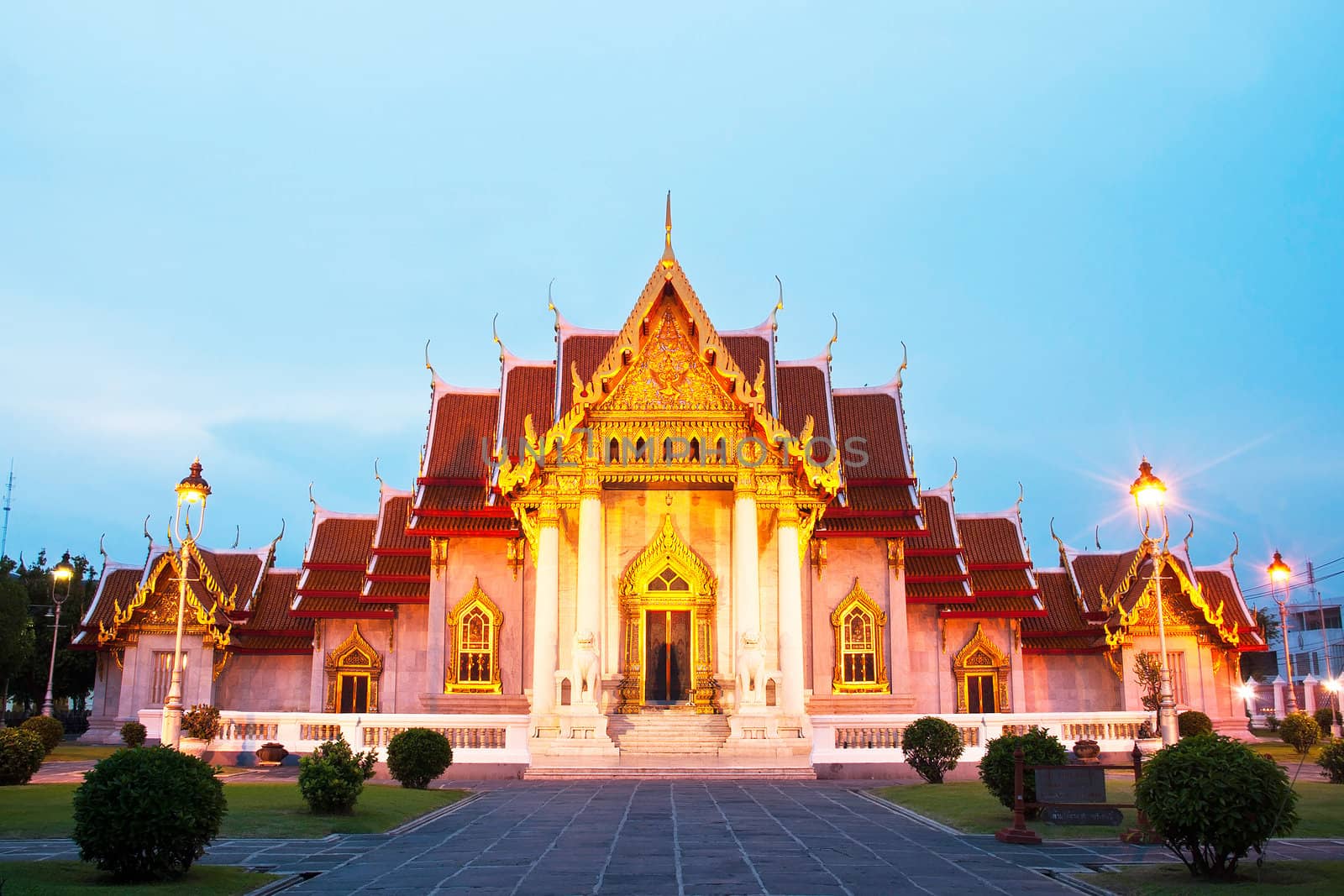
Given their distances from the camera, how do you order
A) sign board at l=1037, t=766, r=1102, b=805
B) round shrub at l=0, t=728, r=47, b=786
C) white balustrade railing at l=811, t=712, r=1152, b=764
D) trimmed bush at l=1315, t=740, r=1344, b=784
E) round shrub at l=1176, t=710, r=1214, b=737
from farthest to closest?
round shrub at l=1176, t=710, r=1214, b=737, white balustrade railing at l=811, t=712, r=1152, b=764, round shrub at l=0, t=728, r=47, b=786, trimmed bush at l=1315, t=740, r=1344, b=784, sign board at l=1037, t=766, r=1102, b=805

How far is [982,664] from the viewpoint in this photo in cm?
3159

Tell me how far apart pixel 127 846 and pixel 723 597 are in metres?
19.0

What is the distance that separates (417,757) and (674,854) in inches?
341

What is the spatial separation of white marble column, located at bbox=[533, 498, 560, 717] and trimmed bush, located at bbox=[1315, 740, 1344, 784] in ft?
45.9

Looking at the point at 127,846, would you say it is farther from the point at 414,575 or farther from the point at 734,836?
the point at 414,575

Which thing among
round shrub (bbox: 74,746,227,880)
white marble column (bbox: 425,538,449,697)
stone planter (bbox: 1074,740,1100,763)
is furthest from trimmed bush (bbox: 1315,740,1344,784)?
white marble column (bbox: 425,538,449,697)

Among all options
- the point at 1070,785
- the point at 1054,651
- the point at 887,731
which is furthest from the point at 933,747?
the point at 1054,651

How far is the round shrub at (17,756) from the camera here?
18.1m

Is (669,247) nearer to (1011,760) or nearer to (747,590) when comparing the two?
(747,590)

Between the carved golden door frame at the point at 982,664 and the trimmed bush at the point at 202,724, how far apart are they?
18.7 metres

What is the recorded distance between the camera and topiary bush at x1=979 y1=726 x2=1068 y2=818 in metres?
13.9

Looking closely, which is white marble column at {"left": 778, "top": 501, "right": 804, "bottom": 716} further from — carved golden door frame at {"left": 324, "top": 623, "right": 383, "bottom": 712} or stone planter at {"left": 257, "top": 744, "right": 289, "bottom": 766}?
carved golden door frame at {"left": 324, "top": 623, "right": 383, "bottom": 712}

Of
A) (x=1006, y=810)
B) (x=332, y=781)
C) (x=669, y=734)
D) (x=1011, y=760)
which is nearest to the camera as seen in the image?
(x=1011, y=760)

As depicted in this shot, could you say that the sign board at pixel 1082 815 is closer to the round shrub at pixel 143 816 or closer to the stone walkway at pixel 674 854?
the stone walkway at pixel 674 854
